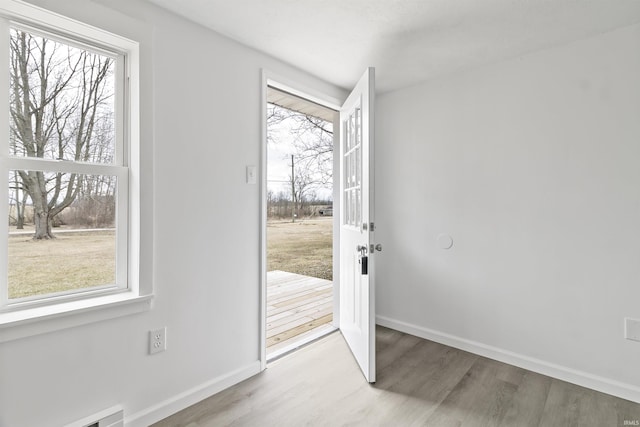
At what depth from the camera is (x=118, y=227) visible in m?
1.70

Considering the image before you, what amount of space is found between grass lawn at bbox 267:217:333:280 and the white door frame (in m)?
1.53

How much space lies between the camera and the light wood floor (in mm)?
1758

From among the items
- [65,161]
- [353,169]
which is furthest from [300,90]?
[65,161]

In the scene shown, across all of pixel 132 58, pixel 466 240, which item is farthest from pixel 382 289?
pixel 132 58

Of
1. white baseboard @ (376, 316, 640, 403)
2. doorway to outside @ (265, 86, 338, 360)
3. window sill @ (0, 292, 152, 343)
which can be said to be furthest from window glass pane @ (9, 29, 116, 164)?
white baseboard @ (376, 316, 640, 403)

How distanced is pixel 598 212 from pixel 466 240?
2.74 ft

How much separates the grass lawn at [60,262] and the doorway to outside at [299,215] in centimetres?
191

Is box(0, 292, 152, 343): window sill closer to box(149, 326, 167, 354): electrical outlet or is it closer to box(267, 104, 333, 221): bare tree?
box(149, 326, 167, 354): electrical outlet

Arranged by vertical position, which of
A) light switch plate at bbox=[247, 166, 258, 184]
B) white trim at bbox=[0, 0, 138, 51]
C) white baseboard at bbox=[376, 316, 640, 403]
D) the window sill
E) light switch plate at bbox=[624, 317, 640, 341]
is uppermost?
white trim at bbox=[0, 0, 138, 51]

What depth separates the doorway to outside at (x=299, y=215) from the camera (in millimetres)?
3785

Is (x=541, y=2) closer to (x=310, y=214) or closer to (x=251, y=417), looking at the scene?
(x=251, y=417)

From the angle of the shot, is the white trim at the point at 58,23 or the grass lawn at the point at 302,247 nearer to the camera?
the white trim at the point at 58,23

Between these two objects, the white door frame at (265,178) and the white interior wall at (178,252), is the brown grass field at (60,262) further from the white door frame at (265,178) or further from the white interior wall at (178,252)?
the white door frame at (265,178)

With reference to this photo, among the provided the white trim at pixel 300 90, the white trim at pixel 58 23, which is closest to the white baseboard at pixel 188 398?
the white trim at pixel 58 23
